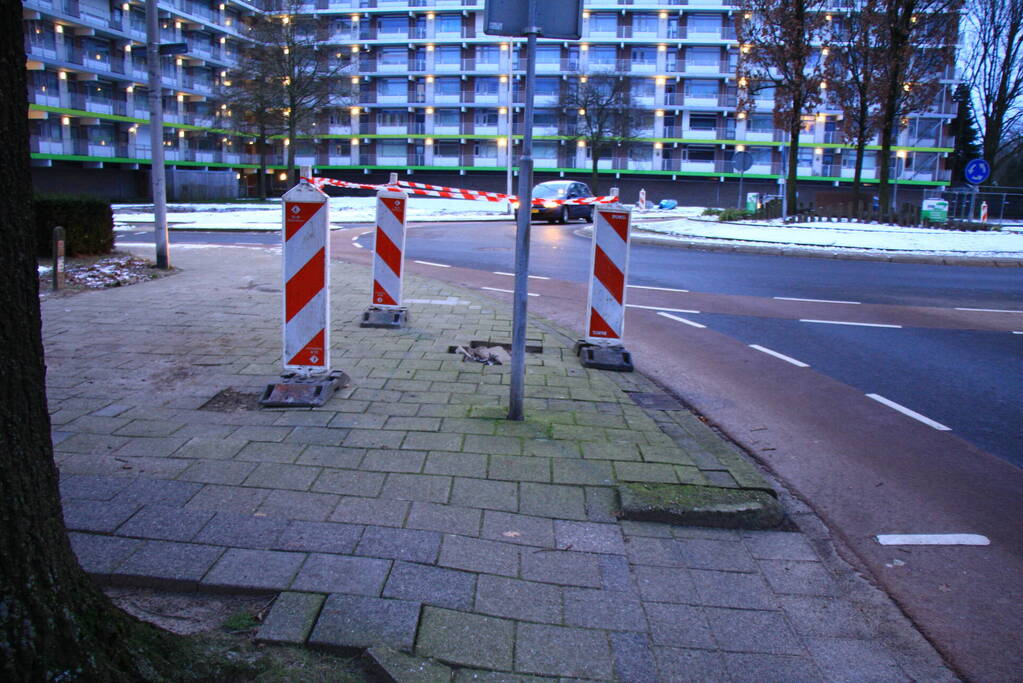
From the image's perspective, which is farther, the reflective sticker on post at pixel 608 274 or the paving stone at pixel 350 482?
the reflective sticker on post at pixel 608 274

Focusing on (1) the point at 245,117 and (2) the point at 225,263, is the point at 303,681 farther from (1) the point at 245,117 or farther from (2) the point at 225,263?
(1) the point at 245,117

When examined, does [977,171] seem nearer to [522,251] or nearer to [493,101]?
[522,251]

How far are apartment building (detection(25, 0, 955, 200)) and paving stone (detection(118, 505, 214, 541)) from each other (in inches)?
2311

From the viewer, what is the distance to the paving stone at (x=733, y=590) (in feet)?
10.6

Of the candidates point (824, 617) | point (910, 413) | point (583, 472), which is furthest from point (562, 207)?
point (824, 617)

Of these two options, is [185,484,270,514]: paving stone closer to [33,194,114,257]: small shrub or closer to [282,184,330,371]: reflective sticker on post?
[282,184,330,371]: reflective sticker on post

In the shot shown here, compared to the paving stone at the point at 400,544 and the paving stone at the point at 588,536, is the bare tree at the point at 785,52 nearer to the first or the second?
the paving stone at the point at 588,536

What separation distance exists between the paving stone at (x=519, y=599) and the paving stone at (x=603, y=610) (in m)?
0.05

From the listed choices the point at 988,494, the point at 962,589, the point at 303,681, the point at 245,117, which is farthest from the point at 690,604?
the point at 245,117

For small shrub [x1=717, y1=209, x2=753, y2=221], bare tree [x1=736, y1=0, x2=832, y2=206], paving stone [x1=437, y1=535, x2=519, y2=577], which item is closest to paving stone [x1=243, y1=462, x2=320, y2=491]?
paving stone [x1=437, y1=535, x2=519, y2=577]

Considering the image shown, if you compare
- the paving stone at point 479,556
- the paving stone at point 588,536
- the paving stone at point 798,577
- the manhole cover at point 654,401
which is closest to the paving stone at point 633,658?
the paving stone at point 479,556

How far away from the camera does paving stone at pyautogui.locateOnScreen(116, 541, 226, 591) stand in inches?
122

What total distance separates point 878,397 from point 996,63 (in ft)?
167

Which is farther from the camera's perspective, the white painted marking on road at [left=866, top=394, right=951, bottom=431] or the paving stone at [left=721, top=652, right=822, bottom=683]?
the white painted marking on road at [left=866, top=394, right=951, bottom=431]
